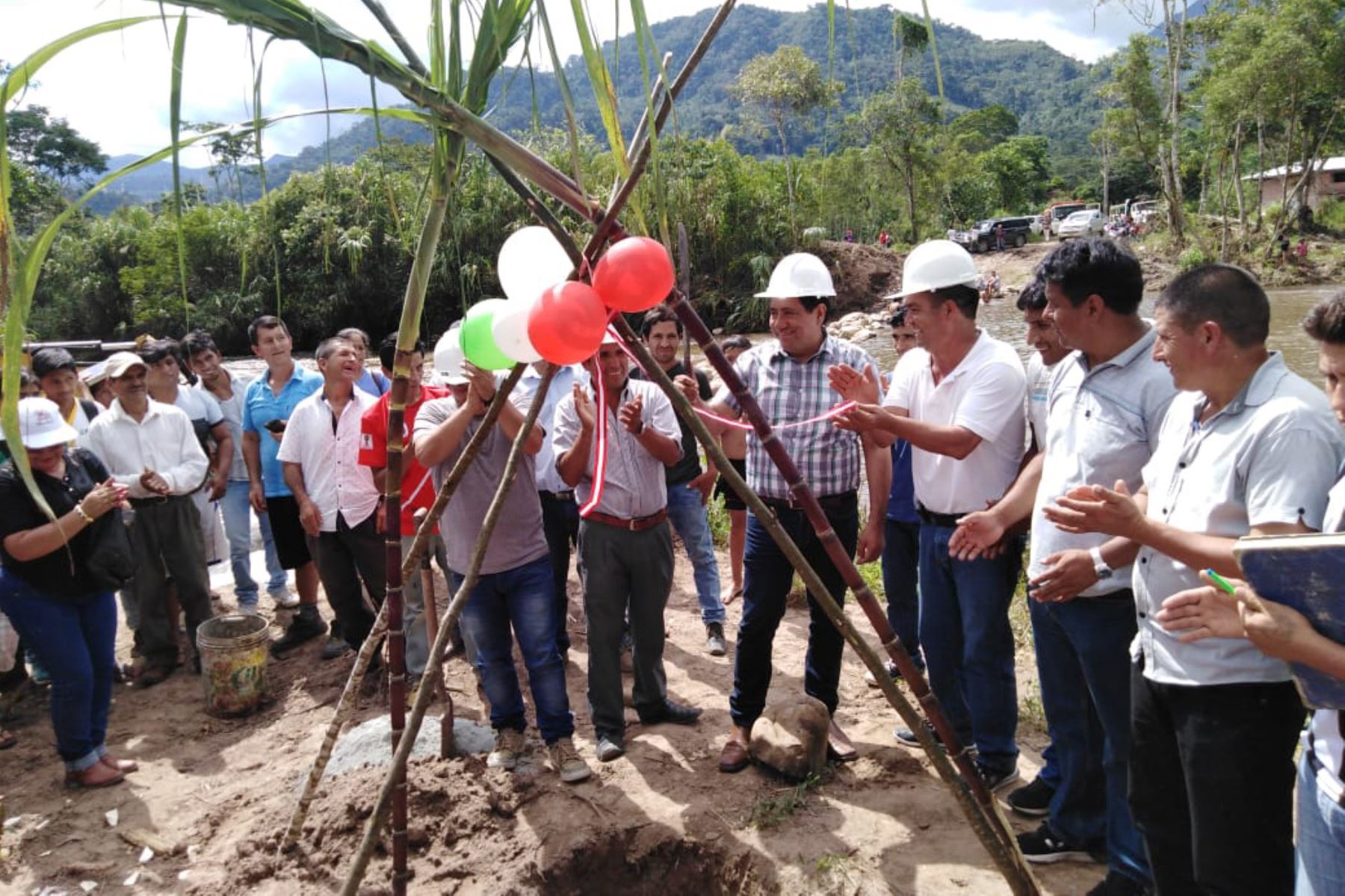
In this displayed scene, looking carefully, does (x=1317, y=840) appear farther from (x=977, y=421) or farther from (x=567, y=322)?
(x=567, y=322)

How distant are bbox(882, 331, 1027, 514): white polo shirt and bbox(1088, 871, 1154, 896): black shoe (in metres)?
1.28

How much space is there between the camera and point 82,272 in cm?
2956

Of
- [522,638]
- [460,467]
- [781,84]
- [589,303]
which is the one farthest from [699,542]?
[781,84]

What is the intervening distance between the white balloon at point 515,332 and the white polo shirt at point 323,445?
9.42ft

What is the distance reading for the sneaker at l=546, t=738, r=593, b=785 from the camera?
362 centimetres

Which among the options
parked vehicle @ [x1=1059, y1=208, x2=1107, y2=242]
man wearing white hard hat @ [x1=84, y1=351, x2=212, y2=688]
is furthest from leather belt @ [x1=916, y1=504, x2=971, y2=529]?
parked vehicle @ [x1=1059, y1=208, x2=1107, y2=242]

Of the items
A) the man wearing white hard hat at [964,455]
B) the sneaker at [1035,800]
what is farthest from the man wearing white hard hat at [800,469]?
the sneaker at [1035,800]

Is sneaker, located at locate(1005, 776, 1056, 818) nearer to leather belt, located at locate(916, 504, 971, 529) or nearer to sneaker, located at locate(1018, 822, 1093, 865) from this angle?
sneaker, located at locate(1018, 822, 1093, 865)

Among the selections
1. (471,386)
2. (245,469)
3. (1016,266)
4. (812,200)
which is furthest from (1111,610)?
(1016,266)

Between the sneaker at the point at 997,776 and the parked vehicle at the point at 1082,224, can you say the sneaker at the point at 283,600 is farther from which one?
the parked vehicle at the point at 1082,224

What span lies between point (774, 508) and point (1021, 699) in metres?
1.72

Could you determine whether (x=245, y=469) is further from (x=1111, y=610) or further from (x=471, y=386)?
(x=1111, y=610)

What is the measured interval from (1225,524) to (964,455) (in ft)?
3.71

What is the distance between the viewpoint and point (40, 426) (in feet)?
12.7
